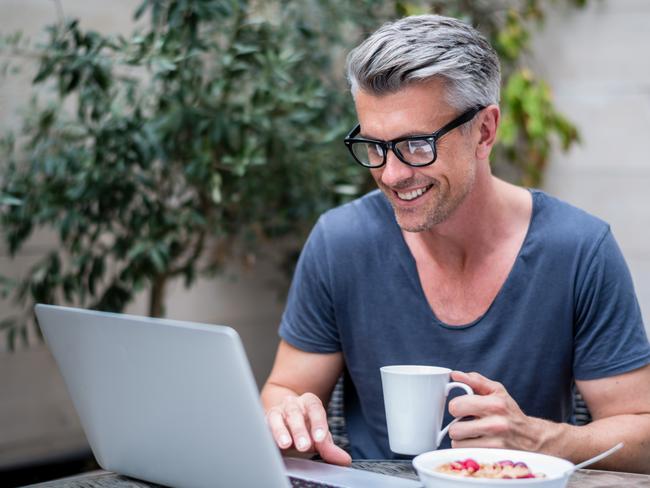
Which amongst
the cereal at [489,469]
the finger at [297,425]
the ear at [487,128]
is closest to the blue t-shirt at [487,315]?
the ear at [487,128]

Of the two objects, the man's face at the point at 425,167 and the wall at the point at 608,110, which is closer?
the man's face at the point at 425,167

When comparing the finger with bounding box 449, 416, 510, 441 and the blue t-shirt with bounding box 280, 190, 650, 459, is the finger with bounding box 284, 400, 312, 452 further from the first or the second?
the blue t-shirt with bounding box 280, 190, 650, 459

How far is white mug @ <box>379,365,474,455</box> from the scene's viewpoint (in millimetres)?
1188

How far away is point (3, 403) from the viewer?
2947 mm

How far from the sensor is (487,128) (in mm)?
1642

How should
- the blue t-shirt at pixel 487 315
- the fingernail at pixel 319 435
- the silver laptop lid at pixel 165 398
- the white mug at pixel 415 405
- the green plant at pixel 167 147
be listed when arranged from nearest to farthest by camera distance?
the silver laptop lid at pixel 165 398 → the white mug at pixel 415 405 → the fingernail at pixel 319 435 → the blue t-shirt at pixel 487 315 → the green plant at pixel 167 147

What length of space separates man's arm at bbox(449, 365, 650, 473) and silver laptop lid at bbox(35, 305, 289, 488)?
0.36 m

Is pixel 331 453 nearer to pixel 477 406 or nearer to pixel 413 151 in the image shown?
pixel 477 406

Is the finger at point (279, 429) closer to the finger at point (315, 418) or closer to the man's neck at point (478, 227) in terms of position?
the finger at point (315, 418)

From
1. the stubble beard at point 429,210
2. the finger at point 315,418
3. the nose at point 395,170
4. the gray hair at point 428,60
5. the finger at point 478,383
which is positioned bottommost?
the finger at point 315,418

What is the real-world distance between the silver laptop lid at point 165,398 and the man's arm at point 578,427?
364 mm

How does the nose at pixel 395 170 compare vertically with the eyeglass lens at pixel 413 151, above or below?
below

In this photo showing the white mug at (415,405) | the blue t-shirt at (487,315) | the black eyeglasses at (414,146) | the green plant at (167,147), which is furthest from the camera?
the green plant at (167,147)

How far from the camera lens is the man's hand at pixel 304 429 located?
4.22 ft
